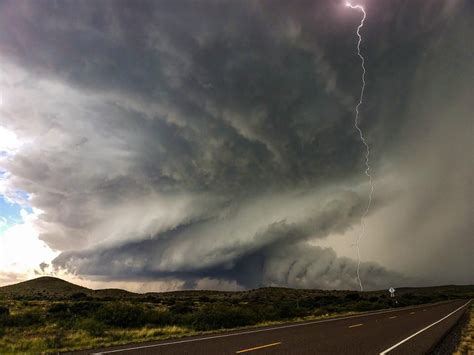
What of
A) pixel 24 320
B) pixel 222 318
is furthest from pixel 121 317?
pixel 24 320

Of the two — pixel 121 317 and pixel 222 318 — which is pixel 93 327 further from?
pixel 222 318

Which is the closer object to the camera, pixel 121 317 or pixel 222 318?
pixel 121 317

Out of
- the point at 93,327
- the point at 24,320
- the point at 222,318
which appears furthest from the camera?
the point at 24,320

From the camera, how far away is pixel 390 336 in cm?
1491

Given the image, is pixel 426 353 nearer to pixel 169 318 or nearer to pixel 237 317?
pixel 237 317

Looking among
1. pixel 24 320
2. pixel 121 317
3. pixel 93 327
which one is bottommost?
pixel 93 327

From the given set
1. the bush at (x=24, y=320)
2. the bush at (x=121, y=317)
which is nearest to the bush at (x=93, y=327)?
the bush at (x=121, y=317)

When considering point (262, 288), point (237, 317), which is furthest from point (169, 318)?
point (262, 288)

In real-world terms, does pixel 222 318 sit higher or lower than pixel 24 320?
lower

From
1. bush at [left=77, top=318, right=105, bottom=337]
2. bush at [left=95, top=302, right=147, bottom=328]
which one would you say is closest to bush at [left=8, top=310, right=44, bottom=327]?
bush at [left=95, top=302, right=147, bottom=328]

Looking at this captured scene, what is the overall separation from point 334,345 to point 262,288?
135143 mm

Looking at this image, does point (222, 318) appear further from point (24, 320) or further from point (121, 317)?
point (24, 320)

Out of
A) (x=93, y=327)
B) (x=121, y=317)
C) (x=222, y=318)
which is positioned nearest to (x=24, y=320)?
(x=121, y=317)

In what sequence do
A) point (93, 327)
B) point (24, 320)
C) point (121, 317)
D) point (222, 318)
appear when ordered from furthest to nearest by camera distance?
point (24, 320)
point (222, 318)
point (121, 317)
point (93, 327)
